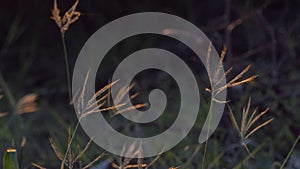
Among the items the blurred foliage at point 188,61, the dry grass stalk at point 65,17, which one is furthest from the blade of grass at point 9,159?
the blurred foliage at point 188,61

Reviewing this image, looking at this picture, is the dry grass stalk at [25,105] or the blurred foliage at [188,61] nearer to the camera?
the dry grass stalk at [25,105]

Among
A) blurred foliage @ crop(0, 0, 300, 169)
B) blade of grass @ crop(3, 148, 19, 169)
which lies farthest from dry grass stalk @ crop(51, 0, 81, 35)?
blurred foliage @ crop(0, 0, 300, 169)

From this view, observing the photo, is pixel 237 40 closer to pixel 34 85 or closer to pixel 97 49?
pixel 97 49

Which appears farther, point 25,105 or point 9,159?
point 25,105

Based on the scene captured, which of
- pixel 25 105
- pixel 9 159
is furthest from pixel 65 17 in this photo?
pixel 25 105

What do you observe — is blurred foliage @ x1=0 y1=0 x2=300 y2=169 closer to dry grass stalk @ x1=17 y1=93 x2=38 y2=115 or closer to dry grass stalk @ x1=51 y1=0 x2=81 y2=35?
dry grass stalk @ x1=17 y1=93 x2=38 y2=115

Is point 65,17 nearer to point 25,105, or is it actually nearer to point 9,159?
point 9,159

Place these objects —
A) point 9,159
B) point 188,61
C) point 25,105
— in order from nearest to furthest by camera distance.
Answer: point 9,159
point 25,105
point 188,61

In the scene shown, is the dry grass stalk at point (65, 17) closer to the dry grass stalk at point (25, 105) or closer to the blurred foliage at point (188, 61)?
the dry grass stalk at point (25, 105)

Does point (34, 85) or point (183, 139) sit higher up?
point (34, 85)

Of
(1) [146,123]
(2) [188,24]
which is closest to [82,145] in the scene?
(1) [146,123]

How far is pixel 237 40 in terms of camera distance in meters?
2.61

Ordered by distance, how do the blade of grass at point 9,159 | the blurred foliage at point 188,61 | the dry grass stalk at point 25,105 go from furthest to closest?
1. the blurred foliage at point 188,61
2. the dry grass stalk at point 25,105
3. the blade of grass at point 9,159

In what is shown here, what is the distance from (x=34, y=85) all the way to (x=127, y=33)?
1.54ft
